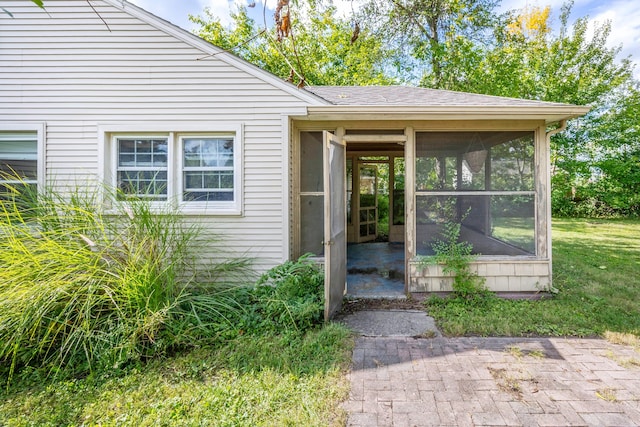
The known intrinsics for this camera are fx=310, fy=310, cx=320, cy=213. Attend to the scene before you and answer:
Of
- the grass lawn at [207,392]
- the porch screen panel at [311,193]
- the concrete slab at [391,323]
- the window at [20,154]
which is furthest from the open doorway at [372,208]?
the window at [20,154]

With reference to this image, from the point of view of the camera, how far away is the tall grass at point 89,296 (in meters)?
2.66

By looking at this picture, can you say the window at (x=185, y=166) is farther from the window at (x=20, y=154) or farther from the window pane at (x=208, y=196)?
the window at (x=20, y=154)

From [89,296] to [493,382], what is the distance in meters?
3.41

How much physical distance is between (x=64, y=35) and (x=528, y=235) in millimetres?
6710

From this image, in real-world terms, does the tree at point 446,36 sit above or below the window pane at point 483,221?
above

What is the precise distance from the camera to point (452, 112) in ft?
12.6

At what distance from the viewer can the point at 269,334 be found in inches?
123

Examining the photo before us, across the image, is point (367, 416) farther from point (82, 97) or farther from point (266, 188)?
point (82, 97)

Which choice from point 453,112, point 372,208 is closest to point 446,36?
point 372,208

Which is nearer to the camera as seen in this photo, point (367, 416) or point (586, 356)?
point (367, 416)

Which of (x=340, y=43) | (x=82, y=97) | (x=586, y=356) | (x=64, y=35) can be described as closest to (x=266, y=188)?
(x=82, y=97)

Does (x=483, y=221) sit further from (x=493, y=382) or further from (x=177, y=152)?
(x=177, y=152)

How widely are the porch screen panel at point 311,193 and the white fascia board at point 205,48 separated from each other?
1.75 feet

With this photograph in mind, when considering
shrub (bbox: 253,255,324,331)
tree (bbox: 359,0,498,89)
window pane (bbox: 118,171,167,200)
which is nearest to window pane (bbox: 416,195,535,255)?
shrub (bbox: 253,255,324,331)
